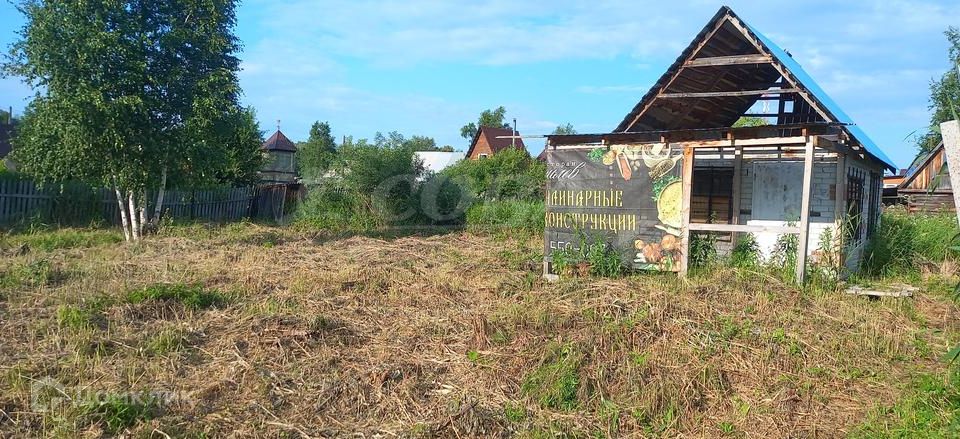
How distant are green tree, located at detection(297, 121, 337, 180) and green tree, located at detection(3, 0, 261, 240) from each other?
772 centimetres

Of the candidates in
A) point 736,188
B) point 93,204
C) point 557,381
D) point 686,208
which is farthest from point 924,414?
point 93,204

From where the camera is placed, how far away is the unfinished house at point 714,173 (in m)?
8.76

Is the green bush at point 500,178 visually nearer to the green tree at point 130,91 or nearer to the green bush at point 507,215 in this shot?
the green bush at point 507,215

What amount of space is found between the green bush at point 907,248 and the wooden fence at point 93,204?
50.6ft

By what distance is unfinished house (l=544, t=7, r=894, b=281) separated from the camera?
8758mm

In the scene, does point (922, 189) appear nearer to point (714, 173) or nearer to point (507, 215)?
point (507, 215)

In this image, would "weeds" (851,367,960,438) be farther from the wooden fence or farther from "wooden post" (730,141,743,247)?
the wooden fence

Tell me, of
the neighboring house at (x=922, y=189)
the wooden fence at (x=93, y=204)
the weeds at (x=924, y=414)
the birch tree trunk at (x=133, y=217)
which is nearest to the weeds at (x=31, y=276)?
the birch tree trunk at (x=133, y=217)

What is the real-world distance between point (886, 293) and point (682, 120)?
15.9 feet

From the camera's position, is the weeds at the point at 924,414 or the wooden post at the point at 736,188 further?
the wooden post at the point at 736,188

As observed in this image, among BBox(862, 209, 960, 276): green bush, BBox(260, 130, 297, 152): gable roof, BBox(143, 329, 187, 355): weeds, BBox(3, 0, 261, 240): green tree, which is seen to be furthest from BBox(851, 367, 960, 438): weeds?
BBox(260, 130, 297, 152): gable roof

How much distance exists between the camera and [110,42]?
11.7m

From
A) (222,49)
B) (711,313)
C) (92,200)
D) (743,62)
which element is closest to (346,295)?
(711,313)

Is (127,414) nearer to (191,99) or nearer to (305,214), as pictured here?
(191,99)
